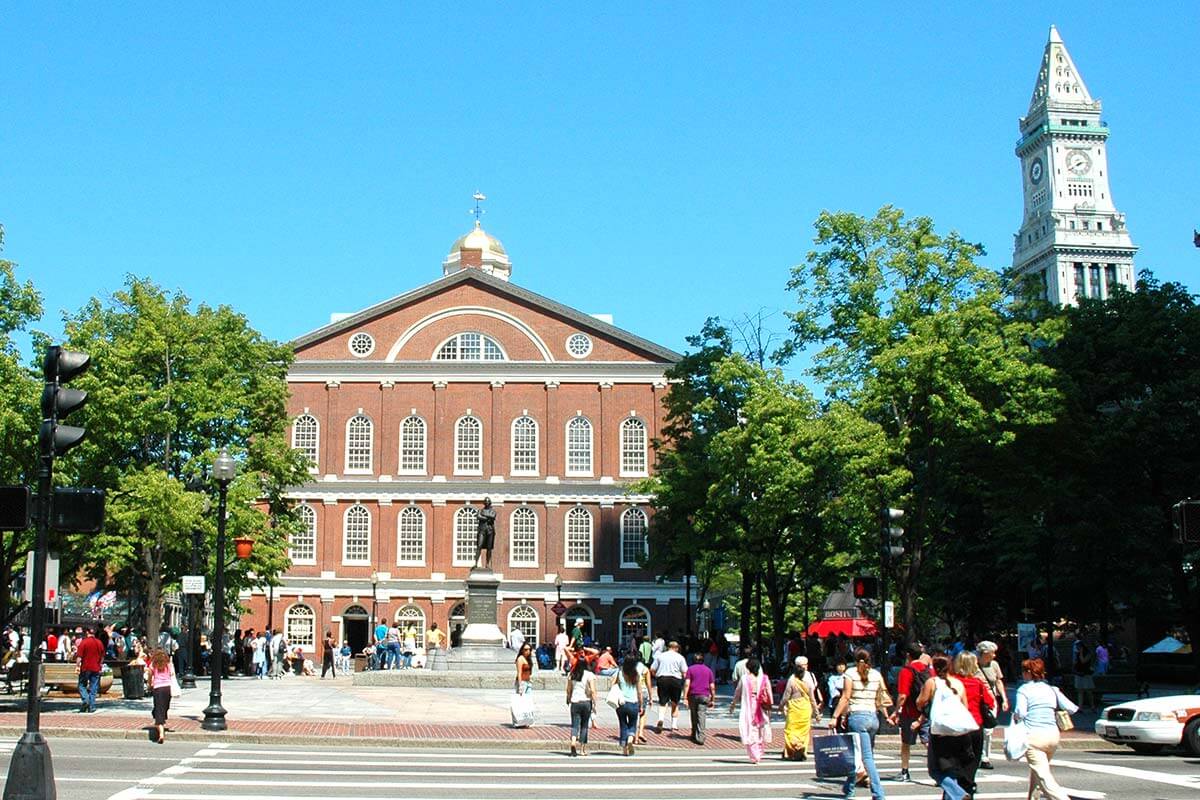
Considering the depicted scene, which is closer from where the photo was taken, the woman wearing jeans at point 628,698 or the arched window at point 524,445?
the woman wearing jeans at point 628,698

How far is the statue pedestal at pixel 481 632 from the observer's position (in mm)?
40719

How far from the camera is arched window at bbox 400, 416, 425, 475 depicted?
211ft

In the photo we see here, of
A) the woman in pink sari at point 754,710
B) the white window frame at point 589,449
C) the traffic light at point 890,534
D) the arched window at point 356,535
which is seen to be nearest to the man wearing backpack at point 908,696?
the woman in pink sari at point 754,710

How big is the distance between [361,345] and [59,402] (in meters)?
52.4

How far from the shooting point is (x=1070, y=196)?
137 m

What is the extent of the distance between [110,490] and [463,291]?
115 ft

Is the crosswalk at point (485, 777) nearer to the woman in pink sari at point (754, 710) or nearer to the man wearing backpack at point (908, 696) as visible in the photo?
the woman in pink sari at point (754, 710)

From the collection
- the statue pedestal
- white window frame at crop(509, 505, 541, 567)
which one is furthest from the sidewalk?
white window frame at crop(509, 505, 541, 567)

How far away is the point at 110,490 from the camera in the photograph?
31.4 m

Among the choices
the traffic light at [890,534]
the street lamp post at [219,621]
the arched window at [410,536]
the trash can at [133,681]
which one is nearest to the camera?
the street lamp post at [219,621]

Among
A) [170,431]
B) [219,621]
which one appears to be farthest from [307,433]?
[219,621]

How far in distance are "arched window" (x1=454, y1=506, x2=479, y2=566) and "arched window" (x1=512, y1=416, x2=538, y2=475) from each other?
3.07 m

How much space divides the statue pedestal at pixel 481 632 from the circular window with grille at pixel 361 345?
25.9 meters

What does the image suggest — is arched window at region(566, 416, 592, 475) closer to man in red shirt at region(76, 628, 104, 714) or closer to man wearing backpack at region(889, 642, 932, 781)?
man in red shirt at region(76, 628, 104, 714)
